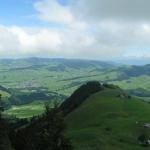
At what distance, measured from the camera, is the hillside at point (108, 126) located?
13094 centimetres

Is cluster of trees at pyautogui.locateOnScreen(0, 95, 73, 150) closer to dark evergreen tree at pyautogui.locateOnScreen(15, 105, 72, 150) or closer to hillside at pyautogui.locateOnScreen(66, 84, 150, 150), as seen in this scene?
dark evergreen tree at pyautogui.locateOnScreen(15, 105, 72, 150)

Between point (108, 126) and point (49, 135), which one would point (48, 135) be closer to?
point (49, 135)

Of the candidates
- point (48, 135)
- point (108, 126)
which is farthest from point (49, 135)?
point (108, 126)

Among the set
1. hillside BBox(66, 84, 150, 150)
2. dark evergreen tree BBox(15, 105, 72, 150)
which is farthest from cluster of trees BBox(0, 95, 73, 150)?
hillside BBox(66, 84, 150, 150)

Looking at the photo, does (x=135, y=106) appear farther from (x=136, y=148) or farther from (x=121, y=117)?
(x=136, y=148)

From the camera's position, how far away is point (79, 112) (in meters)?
190

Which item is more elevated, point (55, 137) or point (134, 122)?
point (55, 137)

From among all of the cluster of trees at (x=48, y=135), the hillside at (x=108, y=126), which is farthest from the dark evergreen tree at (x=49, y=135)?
the hillside at (x=108, y=126)

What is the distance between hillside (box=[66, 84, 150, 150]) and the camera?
131 m

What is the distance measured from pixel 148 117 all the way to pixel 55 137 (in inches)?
3902

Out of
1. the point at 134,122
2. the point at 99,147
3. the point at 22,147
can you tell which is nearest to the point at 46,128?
the point at 22,147

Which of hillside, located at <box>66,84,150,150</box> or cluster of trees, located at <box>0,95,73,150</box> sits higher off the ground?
cluster of trees, located at <box>0,95,73,150</box>

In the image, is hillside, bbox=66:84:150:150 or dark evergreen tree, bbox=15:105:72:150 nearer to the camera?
dark evergreen tree, bbox=15:105:72:150

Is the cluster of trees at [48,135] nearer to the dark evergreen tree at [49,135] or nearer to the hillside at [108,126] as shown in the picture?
the dark evergreen tree at [49,135]
